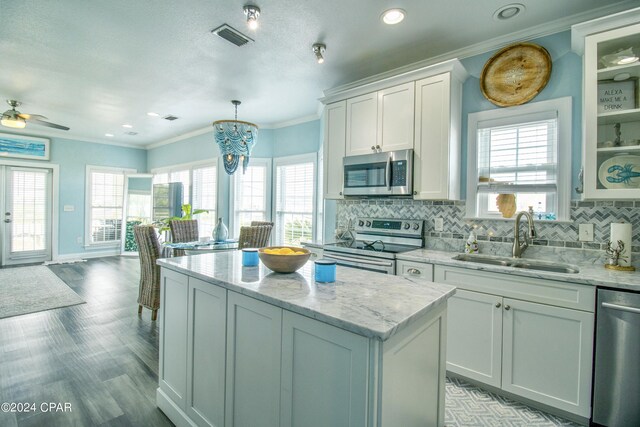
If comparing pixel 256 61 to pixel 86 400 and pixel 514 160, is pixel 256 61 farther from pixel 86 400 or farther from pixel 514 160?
pixel 86 400

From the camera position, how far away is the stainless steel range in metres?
2.73

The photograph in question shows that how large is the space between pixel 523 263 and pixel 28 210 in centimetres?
856

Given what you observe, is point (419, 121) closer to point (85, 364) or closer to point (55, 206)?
point (85, 364)

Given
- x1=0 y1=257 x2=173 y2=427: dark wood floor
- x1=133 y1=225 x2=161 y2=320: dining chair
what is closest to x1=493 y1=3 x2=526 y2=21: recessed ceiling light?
x1=0 y1=257 x2=173 y2=427: dark wood floor

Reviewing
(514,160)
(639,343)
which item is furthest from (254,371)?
(514,160)

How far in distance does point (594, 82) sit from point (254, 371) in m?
2.73

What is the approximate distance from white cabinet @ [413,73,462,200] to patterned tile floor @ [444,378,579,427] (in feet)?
4.99

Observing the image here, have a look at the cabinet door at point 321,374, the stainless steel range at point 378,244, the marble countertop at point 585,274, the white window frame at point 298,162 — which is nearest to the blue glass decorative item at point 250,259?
the cabinet door at point 321,374

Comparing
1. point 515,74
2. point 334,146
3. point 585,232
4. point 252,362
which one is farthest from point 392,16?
point 252,362

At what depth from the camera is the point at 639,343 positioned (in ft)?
5.58

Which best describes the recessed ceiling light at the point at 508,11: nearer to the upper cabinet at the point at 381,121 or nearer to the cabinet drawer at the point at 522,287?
the upper cabinet at the point at 381,121

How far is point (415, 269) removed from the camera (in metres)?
2.54

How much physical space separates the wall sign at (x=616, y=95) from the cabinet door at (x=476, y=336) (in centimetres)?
151

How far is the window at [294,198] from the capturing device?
479 cm
